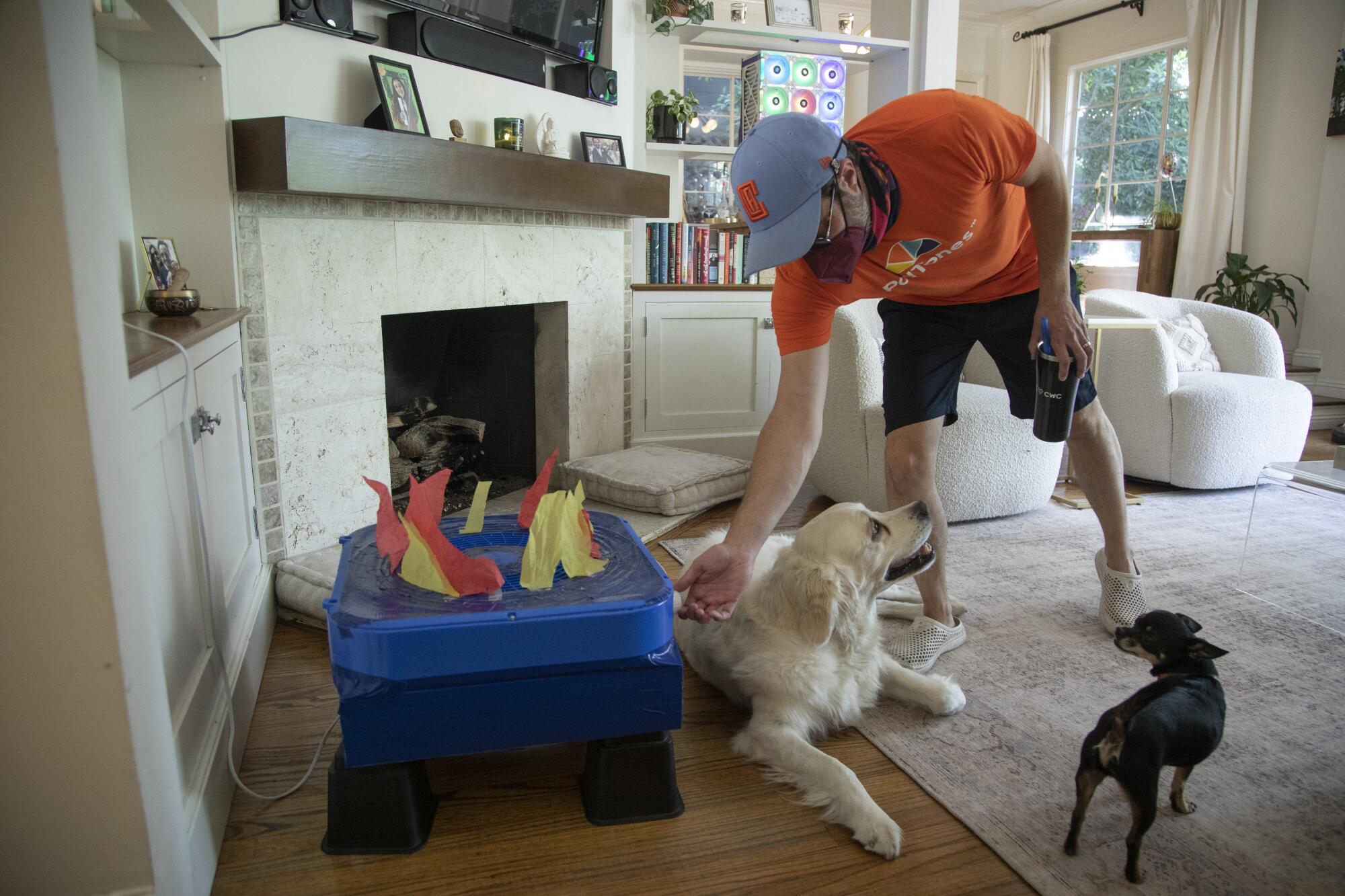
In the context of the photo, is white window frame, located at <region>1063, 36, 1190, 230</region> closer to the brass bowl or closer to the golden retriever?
the golden retriever

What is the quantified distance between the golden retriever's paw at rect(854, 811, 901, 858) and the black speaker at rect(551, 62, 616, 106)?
2673 millimetres

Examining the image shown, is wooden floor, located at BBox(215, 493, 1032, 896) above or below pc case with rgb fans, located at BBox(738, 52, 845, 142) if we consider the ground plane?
below

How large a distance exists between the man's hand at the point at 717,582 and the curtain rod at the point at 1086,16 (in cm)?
709

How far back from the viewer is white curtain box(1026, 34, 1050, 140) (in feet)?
24.6

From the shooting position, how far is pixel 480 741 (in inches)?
53.7

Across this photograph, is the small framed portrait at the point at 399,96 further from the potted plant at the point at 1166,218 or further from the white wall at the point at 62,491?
the potted plant at the point at 1166,218

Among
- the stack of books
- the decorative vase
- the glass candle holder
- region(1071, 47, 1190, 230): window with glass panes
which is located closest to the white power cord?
the glass candle holder

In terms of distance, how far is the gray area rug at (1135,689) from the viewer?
1332mm

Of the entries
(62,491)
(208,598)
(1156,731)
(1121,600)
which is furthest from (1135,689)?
(62,491)

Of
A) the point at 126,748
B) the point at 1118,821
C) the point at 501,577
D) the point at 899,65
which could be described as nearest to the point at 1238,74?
the point at 899,65

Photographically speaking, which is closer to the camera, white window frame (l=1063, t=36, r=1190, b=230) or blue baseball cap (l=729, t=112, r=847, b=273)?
blue baseball cap (l=729, t=112, r=847, b=273)

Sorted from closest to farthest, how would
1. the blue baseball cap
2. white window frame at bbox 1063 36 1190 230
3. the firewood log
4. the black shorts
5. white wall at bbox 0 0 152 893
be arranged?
white wall at bbox 0 0 152 893, the blue baseball cap, the black shorts, the firewood log, white window frame at bbox 1063 36 1190 230

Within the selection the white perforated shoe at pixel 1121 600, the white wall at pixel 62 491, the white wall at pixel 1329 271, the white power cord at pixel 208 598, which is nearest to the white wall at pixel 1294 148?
the white wall at pixel 1329 271

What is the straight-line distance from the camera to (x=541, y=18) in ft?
9.70
